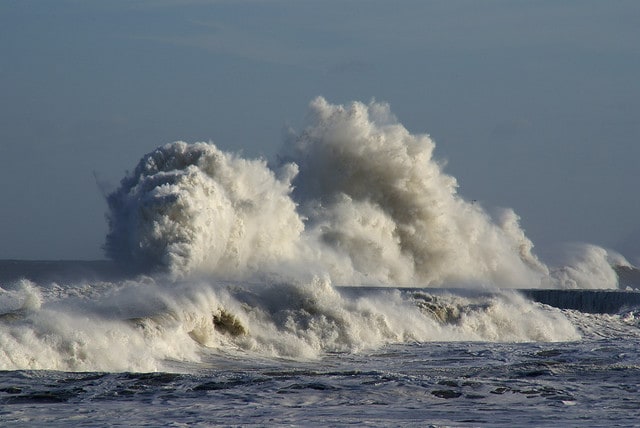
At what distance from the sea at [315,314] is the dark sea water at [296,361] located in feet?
0.14

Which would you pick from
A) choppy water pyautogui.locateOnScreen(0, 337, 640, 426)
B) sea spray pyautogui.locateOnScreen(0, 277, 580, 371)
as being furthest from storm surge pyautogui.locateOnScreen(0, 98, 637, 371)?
choppy water pyautogui.locateOnScreen(0, 337, 640, 426)

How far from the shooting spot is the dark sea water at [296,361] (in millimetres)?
11320

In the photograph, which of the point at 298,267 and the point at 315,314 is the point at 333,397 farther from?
the point at 298,267

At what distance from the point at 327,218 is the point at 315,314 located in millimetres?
16539

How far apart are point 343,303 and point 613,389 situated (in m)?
8.81

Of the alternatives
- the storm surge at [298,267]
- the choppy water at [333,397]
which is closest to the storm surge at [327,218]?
the storm surge at [298,267]

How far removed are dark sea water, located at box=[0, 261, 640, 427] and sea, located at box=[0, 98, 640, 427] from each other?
0.04 m

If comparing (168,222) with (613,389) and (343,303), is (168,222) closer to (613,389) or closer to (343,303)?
(343,303)

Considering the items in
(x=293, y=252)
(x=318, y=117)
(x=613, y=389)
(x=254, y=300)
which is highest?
(x=318, y=117)

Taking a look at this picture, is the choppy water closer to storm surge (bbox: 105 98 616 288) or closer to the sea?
the sea

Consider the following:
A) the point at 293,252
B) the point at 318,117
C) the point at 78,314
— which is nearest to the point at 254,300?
the point at 78,314

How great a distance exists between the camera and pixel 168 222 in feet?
91.5

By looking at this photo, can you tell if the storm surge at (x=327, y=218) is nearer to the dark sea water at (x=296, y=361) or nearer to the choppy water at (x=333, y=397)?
the dark sea water at (x=296, y=361)

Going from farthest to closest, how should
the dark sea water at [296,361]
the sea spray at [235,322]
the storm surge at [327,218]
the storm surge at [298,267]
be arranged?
the storm surge at [327,218]
the storm surge at [298,267]
the sea spray at [235,322]
the dark sea water at [296,361]
